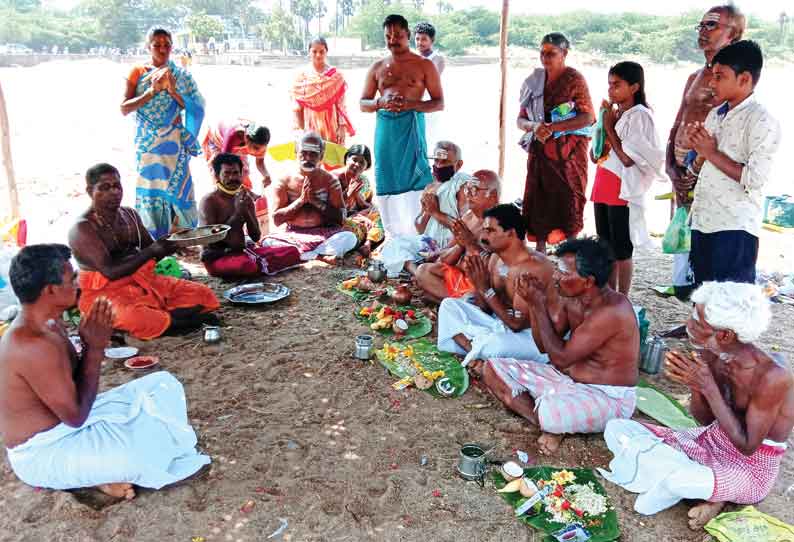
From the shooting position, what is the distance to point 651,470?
10.3 feet

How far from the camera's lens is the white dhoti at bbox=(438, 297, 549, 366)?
14.3 ft

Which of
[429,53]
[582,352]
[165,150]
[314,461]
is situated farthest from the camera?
[429,53]

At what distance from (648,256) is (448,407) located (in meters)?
4.34

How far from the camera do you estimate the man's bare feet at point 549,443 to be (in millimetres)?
3621

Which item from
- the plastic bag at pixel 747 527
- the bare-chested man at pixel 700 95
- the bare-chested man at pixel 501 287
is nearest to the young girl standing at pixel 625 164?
the bare-chested man at pixel 700 95

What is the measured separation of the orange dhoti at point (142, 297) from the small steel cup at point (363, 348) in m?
1.50

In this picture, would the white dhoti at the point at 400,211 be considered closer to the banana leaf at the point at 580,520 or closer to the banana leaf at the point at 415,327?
the banana leaf at the point at 415,327

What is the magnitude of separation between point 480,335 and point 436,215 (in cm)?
166

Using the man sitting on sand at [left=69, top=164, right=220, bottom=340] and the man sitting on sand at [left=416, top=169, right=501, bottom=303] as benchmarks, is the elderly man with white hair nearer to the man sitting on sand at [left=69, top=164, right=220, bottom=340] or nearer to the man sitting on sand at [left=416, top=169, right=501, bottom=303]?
the man sitting on sand at [left=416, top=169, right=501, bottom=303]

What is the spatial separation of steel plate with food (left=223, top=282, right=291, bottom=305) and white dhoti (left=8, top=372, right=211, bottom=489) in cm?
232

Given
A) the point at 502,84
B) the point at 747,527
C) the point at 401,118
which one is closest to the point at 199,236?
the point at 401,118

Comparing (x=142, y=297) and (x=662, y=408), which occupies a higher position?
(x=142, y=297)

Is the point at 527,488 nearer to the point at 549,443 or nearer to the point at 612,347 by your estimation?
the point at 549,443

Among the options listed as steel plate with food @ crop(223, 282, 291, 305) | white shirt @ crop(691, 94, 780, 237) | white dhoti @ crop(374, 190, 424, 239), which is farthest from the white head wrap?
white dhoti @ crop(374, 190, 424, 239)
